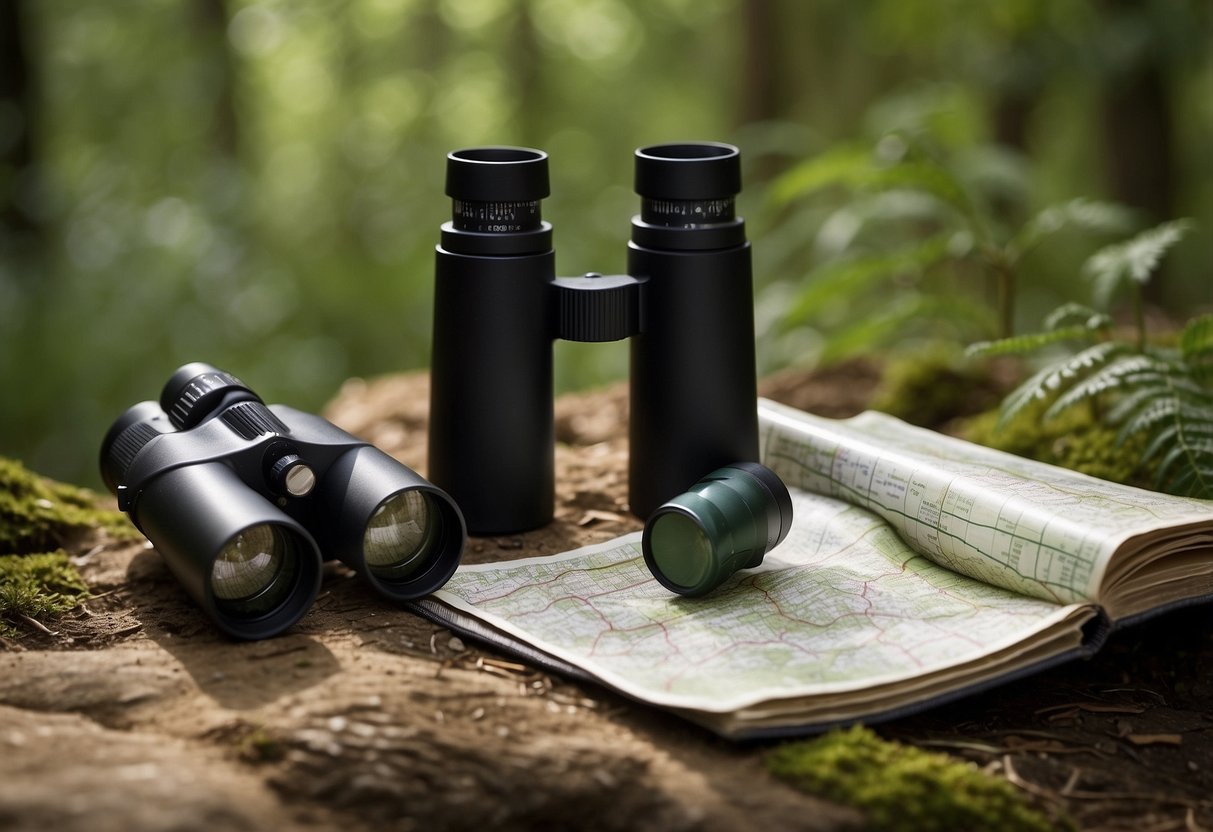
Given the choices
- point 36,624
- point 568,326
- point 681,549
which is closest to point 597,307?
point 568,326

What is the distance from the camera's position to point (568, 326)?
2479 mm

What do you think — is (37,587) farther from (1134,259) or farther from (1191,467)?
(1134,259)

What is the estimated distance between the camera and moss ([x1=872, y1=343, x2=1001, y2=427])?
343cm

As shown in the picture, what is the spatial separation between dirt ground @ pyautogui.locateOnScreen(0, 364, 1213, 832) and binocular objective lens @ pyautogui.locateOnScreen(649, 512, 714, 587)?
1.09 feet

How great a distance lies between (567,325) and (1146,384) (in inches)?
56.0

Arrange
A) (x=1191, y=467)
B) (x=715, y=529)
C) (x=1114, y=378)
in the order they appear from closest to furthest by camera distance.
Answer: (x=715, y=529) < (x=1191, y=467) < (x=1114, y=378)

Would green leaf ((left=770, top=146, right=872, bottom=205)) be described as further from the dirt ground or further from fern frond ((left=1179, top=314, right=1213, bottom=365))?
the dirt ground

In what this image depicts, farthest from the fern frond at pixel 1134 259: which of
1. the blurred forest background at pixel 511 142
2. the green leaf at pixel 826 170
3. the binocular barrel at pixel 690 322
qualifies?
the binocular barrel at pixel 690 322

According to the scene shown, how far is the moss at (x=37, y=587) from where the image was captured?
2230 mm

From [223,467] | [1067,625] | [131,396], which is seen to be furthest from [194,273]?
[1067,625]

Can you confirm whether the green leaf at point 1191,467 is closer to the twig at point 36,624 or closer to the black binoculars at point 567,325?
the black binoculars at point 567,325

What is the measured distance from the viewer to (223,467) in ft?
7.05

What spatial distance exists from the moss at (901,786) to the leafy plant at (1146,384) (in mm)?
1025

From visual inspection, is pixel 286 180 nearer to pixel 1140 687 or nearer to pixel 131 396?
pixel 131 396
